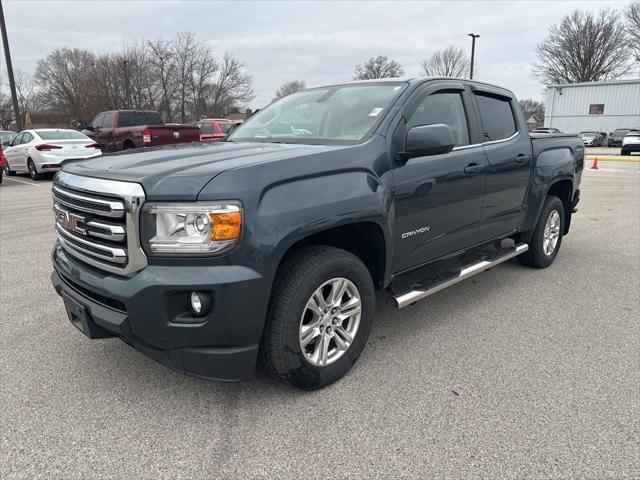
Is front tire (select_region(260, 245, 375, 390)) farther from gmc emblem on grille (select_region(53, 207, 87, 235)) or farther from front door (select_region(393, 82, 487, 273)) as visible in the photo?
gmc emblem on grille (select_region(53, 207, 87, 235))

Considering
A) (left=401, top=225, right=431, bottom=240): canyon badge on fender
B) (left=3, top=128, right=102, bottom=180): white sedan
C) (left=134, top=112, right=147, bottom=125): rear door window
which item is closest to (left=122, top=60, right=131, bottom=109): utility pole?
(left=134, top=112, right=147, bottom=125): rear door window

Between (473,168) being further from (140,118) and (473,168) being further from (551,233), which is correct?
(140,118)

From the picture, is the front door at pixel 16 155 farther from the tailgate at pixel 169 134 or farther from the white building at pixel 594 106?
the white building at pixel 594 106

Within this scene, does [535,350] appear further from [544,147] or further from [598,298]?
[544,147]

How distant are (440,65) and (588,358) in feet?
205

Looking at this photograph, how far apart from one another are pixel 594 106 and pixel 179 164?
46.5m

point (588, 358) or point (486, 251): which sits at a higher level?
point (486, 251)

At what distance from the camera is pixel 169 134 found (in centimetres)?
1435

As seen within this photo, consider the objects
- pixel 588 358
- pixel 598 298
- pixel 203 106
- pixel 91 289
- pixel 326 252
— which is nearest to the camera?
pixel 91 289

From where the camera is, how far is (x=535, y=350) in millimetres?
3346

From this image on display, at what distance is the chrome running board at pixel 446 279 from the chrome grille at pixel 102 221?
1698 mm

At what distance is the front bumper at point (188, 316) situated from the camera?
2.29 metres

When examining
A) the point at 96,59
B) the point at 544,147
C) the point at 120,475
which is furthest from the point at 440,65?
the point at 120,475

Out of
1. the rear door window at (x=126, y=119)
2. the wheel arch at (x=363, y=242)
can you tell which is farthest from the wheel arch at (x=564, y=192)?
the rear door window at (x=126, y=119)
